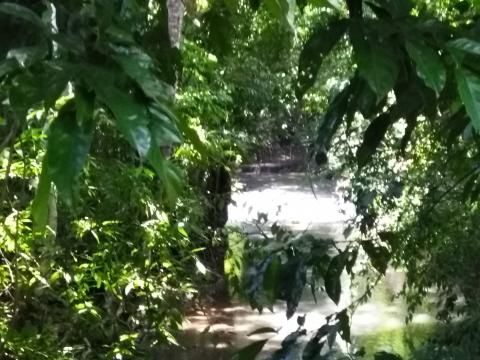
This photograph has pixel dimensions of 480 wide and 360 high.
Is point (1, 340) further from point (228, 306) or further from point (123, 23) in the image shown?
point (228, 306)

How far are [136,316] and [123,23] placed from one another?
285cm

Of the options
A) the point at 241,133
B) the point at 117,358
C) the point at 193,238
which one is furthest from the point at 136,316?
the point at 241,133

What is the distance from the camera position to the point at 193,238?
14.6ft

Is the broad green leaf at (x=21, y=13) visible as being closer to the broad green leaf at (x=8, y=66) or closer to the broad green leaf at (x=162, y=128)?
the broad green leaf at (x=8, y=66)

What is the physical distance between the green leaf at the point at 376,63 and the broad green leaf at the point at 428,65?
0.10ft

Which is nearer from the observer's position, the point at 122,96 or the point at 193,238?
the point at 122,96

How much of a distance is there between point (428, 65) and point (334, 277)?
82cm

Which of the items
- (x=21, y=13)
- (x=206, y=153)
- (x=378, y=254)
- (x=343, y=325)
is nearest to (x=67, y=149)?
(x=21, y=13)

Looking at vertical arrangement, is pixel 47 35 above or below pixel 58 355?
above

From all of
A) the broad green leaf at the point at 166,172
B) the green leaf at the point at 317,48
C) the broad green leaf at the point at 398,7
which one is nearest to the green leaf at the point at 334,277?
the green leaf at the point at 317,48

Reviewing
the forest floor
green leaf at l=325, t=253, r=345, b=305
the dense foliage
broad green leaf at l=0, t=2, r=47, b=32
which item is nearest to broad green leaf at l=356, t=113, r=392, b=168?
the dense foliage

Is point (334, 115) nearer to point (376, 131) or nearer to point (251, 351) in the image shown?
point (376, 131)

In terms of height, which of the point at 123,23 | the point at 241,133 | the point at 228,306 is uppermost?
the point at 241,133

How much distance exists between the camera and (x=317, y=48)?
50.1 inches
